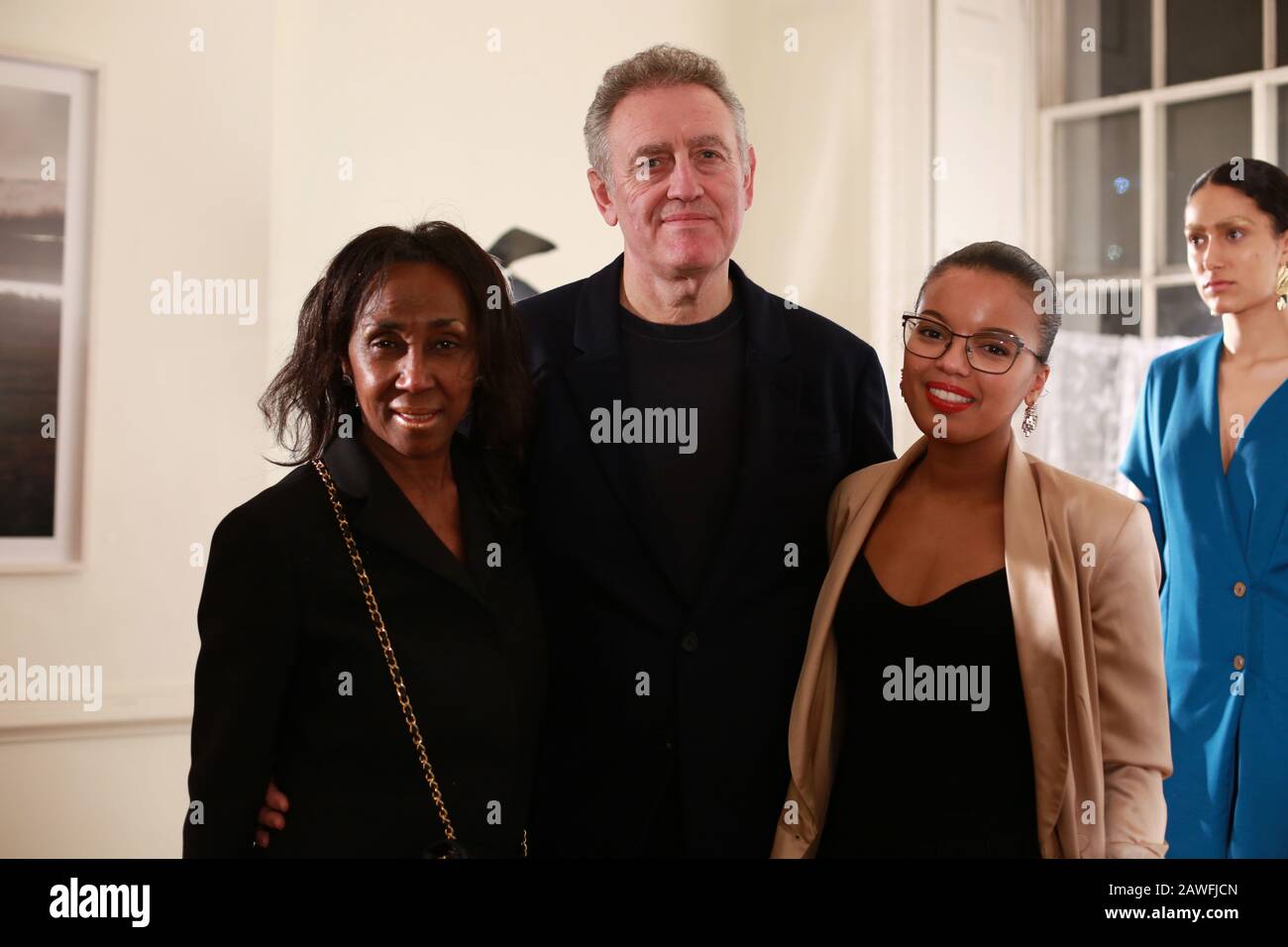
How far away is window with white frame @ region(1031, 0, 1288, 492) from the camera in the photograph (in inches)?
148

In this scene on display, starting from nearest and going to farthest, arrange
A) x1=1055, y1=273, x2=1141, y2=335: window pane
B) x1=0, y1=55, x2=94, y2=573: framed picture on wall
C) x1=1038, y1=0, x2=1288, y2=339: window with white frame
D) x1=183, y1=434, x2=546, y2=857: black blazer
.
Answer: x1=183, y1=434, x2=546, y2=857: black blazer < x1=0, y1=55, x2=94, y2=573: framed picture on wall < x1=1038, y1=0, x2=1288, y2=339: window with white frame < x1=1055, y1=273, x2=1141, y2=335: window pane

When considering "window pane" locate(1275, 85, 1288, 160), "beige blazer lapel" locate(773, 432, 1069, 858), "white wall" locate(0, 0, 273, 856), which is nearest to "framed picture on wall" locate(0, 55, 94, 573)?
"white wall" locate(0, 0, 273, 856)

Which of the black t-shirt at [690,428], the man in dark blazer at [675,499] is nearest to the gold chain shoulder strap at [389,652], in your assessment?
the man in dark blazer at [675,499]

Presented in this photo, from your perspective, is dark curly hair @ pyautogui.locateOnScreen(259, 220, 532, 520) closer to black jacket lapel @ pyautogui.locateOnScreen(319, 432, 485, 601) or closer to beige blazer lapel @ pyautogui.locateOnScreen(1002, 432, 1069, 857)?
black jacket lapel @ pyautogui.locateOnScreen(319, 432, 485, 601)

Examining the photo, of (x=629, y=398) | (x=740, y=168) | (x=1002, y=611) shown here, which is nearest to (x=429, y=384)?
(x=629, y=398)

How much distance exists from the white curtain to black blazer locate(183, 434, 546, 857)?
2.75 metres

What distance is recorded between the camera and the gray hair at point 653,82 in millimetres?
1971

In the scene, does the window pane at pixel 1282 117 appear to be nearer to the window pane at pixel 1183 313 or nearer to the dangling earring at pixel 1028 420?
the window pane at pixel 1183 313

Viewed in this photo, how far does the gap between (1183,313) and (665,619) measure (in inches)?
101

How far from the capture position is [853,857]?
69.1 inches

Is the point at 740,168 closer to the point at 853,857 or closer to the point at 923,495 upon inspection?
the point at 923,495

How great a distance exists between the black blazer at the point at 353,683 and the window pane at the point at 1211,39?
310 centimetres

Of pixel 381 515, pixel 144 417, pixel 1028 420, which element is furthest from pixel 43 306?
pixel 1028 420
